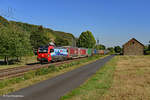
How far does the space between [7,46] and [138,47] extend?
66117 mm

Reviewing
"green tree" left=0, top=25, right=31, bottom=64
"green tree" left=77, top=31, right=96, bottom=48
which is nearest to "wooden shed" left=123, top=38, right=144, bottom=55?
"green tree" left=77, top=31, right=96, bottom=48

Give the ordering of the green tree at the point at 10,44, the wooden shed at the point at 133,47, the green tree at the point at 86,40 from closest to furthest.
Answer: the green tree at the point at 10,44 < the wooden shed at the point at 133,47 < the green tree at the point at 86,40

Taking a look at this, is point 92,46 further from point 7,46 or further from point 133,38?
point 7,46

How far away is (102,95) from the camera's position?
8594 millimetres

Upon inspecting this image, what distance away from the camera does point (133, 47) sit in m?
76.8

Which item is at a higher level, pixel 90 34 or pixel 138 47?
pixel 90 34

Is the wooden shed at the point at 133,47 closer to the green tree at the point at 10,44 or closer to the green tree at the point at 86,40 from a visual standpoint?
the green tree at the point at 86,40

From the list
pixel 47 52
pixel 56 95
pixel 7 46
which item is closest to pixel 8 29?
pixel 7 46

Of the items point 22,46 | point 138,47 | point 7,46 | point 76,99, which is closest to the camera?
point 76,99

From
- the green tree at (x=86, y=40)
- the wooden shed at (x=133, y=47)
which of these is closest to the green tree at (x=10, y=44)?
the wooden shed at (x=133, y=47)

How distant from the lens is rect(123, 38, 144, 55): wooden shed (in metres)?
76.1

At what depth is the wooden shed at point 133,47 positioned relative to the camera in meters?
76.1

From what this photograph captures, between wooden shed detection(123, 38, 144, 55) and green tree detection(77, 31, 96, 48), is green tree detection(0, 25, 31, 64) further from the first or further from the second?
green tree detection(77, 31, 96, 48)

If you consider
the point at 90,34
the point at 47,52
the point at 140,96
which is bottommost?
the point at 140,96
